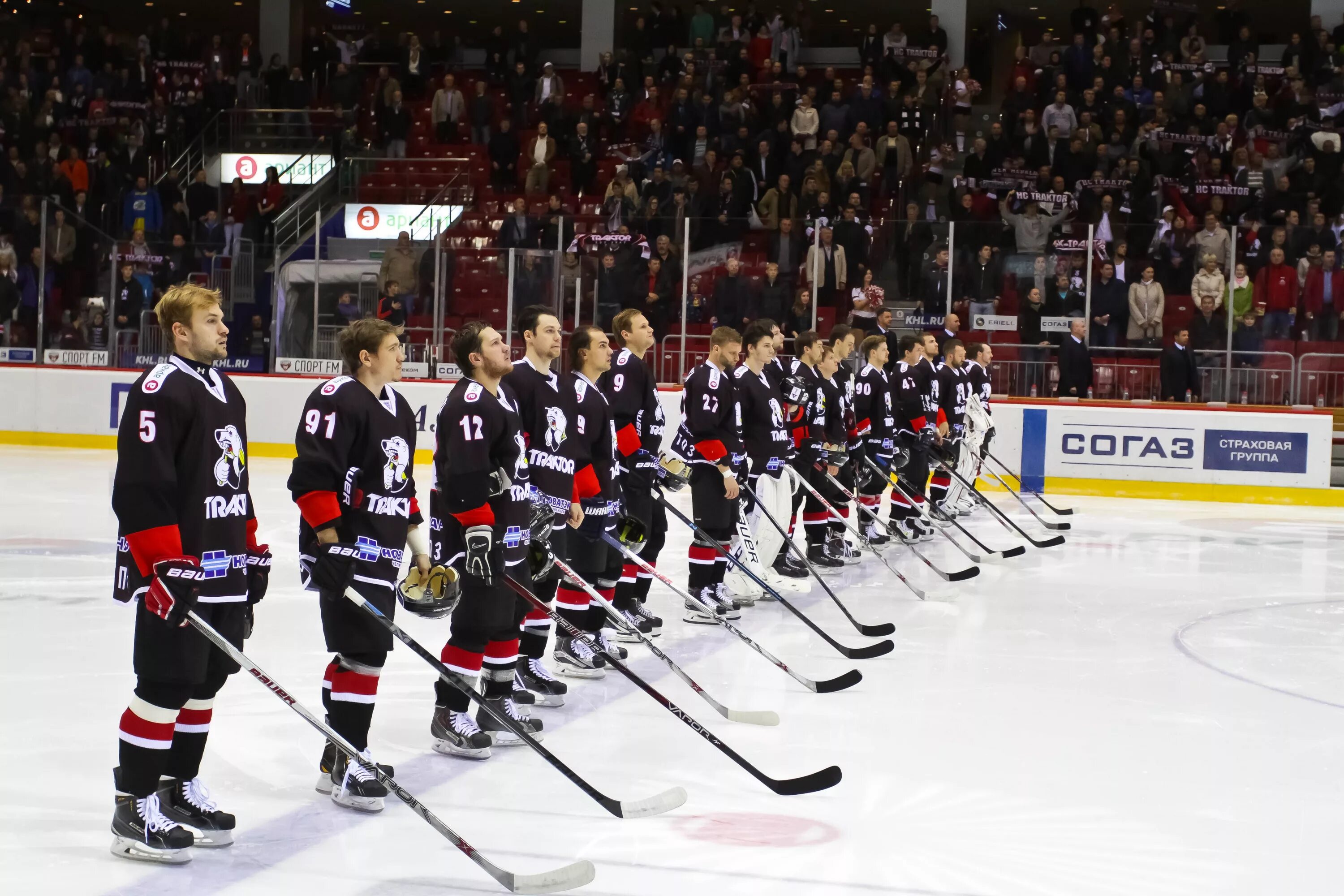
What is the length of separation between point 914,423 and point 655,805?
22.3 ft

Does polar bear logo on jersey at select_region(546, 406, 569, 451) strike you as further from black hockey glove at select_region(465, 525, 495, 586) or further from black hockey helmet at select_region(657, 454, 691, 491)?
black hockey helmet at select_region(657, 454, 691, 491)

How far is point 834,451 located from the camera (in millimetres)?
8594

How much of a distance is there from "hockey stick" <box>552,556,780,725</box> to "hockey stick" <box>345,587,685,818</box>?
0.72m

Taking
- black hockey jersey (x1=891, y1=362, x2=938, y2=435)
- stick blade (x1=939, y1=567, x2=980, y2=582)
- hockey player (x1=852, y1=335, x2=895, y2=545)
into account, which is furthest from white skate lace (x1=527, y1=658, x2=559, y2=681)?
black hockey jersey (x1=891, y1=362, x2=938, y2=435)

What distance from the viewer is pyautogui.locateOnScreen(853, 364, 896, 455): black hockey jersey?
32.0ft

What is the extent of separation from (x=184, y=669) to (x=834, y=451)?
563 cm

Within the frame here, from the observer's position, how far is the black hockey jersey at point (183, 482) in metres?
3.35

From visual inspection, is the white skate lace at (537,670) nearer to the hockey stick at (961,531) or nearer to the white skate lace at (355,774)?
the white skate lace at (355,774)

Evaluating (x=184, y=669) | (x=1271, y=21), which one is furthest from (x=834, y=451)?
(x=1271, y=21)

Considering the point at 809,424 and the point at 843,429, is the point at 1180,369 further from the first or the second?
the point at 809,424

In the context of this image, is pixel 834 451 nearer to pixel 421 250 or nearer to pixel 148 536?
pixel 148 536

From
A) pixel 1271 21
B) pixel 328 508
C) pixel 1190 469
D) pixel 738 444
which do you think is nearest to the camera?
pixel 328 508

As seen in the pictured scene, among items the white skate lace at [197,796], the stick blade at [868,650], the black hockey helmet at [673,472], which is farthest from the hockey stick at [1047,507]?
the white skate lace at [197,796]

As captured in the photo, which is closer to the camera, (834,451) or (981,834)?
(981,834)
